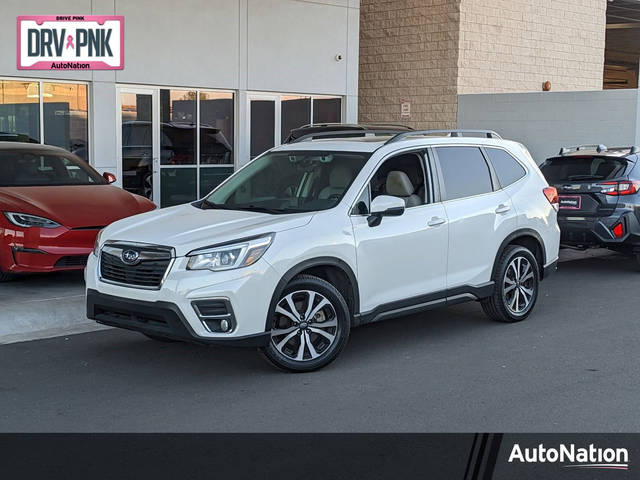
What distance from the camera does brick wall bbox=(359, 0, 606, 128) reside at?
19406 millimetres

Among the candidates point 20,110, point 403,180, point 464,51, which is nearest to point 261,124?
point 20,110

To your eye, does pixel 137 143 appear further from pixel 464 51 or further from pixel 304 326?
pixel 304 326

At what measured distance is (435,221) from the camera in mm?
7734

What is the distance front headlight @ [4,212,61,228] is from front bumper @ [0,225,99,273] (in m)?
0.06

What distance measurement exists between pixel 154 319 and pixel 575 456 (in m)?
3.11

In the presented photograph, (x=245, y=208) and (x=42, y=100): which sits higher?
(x=42, y=100)

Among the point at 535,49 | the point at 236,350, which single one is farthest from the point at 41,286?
the point at 535,49

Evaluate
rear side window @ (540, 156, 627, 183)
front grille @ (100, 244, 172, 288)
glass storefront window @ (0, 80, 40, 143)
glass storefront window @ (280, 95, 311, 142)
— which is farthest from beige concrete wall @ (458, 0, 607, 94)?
front grille @ (100, 244, 172, 288)

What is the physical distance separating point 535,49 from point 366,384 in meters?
15.6

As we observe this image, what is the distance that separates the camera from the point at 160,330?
255 inches

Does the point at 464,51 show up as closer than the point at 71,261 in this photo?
No

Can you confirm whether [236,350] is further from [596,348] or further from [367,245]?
[596,348]

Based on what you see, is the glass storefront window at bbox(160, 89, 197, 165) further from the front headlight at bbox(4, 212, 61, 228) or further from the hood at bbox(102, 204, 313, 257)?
the hood at bbox(102, 204, 313, 257)

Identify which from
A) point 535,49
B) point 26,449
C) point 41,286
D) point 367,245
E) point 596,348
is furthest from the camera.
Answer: point 535,49
